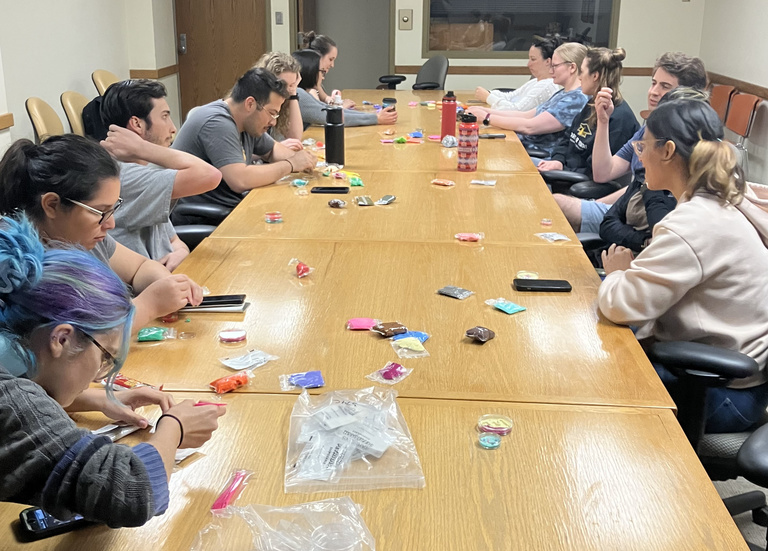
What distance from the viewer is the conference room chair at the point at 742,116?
5340 millimetres

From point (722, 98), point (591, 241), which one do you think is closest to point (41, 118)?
point (591, 241)

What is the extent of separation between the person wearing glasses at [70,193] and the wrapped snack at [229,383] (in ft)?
1.05

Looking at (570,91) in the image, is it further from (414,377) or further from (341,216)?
(414,377)

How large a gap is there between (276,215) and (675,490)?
1.75m

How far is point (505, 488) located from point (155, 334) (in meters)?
0.89

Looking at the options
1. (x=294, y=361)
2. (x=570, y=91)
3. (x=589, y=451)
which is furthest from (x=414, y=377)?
(x=570, y=91)

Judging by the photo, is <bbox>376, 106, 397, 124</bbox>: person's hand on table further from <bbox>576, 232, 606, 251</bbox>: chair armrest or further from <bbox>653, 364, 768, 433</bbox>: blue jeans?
<bbox>653, 364, 768, 433</bbox>: blue jeans

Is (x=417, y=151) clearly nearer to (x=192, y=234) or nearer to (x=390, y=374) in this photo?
(x=192, y=234)

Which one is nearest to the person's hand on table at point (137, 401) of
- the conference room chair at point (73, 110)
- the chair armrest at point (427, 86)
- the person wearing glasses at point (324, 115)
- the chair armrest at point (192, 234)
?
the chair armrest at point (192, 234)

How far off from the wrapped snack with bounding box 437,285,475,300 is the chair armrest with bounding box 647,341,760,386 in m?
0.46

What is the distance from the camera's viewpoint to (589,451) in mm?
1280

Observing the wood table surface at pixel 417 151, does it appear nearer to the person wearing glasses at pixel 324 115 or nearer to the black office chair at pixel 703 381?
the person wearing glasses at pixel 324 115

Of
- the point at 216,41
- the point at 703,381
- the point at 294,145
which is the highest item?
the point at 216,41

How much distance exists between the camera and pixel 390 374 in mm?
1527
